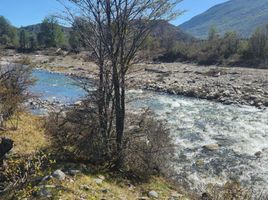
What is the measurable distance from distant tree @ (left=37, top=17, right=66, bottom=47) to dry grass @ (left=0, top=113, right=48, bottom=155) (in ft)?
294

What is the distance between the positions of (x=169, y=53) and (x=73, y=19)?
213 ft

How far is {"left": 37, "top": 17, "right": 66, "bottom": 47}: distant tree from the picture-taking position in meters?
107

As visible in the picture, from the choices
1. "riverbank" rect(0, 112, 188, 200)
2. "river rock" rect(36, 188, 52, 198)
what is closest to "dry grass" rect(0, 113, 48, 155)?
"riverbank" rect(0, 112, 188, 200)

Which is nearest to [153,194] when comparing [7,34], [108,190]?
[108,190]

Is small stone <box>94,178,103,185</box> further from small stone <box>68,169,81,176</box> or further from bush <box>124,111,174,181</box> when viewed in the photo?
bush <box>124,111,174,181</box>

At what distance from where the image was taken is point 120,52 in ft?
37.7

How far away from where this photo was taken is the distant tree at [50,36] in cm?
10656

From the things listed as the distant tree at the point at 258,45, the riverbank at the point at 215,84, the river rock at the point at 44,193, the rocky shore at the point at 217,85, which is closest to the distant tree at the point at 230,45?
the distant tree at the point at 258,45

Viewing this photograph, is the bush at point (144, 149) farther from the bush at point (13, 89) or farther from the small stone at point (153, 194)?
the bush at point (13, 89)

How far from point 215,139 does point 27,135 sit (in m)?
9.90

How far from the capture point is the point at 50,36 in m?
110

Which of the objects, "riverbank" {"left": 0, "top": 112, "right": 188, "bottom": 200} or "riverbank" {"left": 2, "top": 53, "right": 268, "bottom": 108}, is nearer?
"riverbank" {"left": 0, "top": 112, "right": 188, "bottom": 200}

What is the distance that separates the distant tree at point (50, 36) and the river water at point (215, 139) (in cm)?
7666

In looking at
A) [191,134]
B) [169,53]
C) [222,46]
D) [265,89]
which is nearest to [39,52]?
[169,53]
